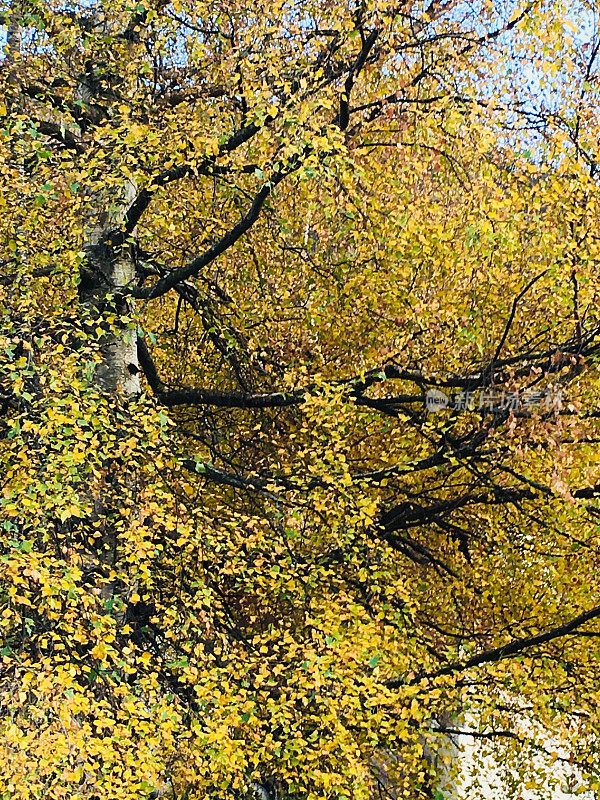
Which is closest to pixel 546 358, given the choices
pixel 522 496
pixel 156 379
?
pixel 522 496

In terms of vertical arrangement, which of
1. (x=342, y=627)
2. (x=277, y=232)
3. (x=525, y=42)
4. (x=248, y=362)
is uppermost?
(x=525, y=42)

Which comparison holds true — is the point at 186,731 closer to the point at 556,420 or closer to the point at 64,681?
the point at 64,681

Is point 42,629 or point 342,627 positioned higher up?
point 342,627

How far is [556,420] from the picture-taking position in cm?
880

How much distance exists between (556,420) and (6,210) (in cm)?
605

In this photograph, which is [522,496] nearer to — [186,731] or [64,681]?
[186,731]

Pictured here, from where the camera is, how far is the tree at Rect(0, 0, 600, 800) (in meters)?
8.17

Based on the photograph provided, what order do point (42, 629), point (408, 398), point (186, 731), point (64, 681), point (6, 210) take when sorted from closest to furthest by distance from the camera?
1. point (64, 681)
2. point (186, 731)
3. point (42, 629)
4. point (6, 210)
5. point (408, 398)

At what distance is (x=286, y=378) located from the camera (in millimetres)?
10031

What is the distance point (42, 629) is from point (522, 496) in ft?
19.1

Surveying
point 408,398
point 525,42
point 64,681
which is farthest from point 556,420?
point 64,681

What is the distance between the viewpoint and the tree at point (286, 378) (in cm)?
817

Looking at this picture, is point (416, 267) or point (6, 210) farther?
point (416, 267)

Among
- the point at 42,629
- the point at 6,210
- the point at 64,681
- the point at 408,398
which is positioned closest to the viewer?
the point at 64,681
